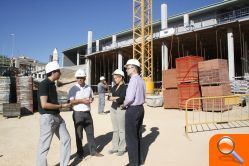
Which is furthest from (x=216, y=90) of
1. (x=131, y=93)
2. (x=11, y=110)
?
(x=11, y=110)

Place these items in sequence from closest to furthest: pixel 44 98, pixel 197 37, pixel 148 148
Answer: pixel 44 98 < pixel 148 148 < pixel 197 37

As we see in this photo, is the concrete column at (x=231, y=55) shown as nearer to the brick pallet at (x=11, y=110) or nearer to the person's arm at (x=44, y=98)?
the brick pallet at (x=11, y=110)

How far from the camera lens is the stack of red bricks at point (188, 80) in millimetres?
13102

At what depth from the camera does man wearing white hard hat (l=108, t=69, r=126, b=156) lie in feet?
16.9

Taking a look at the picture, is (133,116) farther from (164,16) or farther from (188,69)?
(164,16)

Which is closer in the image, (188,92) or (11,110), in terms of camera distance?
(11,110)

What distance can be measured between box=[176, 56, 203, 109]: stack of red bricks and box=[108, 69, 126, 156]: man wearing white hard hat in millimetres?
8183

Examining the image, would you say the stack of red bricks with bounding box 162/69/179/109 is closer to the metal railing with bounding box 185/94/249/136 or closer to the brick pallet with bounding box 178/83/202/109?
the brick pallet with bounding box 178/83/202/109

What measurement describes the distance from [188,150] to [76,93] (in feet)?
9.21

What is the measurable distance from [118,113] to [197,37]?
23.1 metres

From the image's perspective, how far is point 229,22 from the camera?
816 inches

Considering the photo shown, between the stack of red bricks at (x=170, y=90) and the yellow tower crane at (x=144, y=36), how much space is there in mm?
13164

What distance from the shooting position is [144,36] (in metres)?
30.0

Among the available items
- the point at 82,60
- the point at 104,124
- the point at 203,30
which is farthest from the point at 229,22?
the point at 82,60
